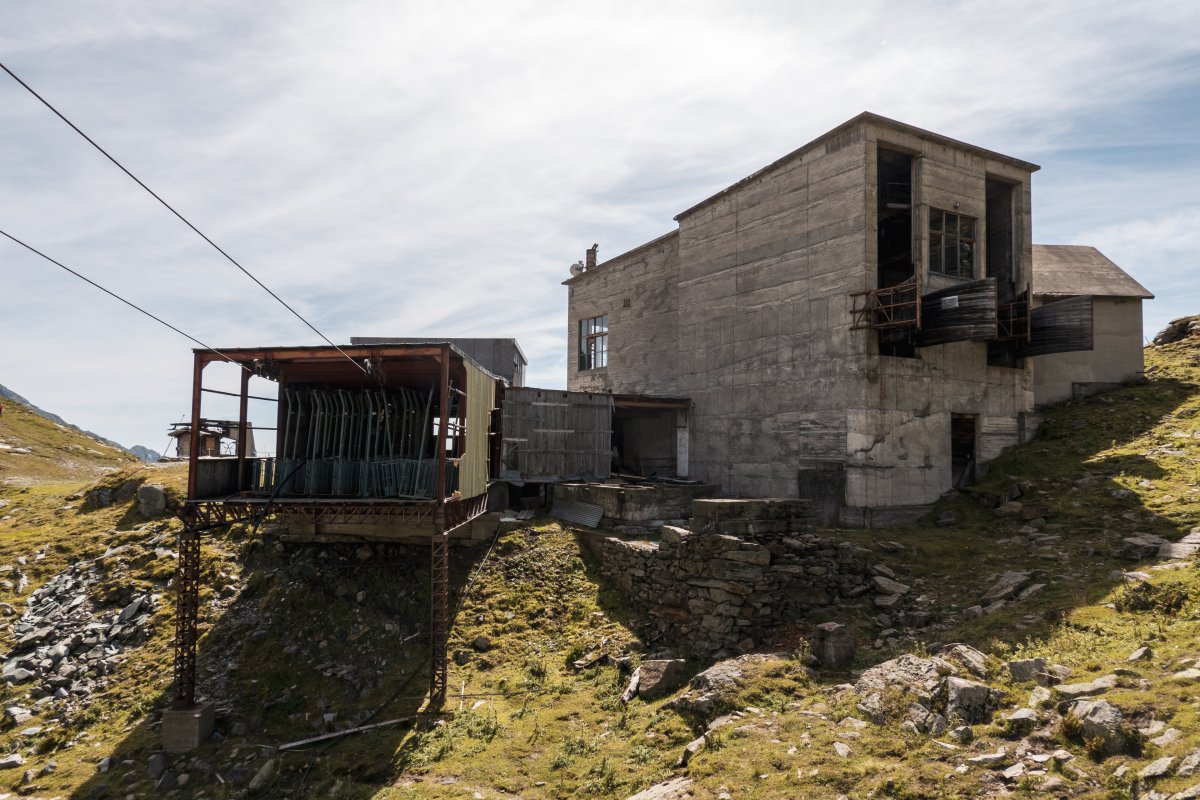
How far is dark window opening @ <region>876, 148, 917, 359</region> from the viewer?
64.0 feet

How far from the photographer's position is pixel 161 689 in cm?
Result: 1371

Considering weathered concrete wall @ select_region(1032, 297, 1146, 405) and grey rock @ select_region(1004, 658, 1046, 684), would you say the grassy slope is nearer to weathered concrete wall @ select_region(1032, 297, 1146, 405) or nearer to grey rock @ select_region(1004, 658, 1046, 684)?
grey rock @ select_region(1004, 658, 1046, 684)

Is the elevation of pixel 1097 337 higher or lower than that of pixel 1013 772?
higher

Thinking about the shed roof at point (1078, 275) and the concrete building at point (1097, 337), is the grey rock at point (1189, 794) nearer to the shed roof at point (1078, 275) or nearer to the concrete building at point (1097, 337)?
the concrete building at point (1097, 337)

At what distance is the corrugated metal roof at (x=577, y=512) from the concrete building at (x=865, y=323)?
5808 mm

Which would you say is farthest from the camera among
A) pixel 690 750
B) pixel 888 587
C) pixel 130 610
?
pixel 130 610

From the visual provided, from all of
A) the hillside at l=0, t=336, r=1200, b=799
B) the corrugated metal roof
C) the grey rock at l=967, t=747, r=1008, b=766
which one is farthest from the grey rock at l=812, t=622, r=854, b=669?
the corrugated metal roof

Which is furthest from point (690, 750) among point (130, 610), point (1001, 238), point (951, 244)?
point (1001, 238)

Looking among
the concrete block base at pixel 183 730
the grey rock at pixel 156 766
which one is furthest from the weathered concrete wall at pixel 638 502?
the grey rock at pixel 156 766

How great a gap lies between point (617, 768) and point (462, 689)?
476cm

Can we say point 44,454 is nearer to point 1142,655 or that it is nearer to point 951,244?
point 951,244

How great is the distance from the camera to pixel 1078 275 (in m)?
27.2

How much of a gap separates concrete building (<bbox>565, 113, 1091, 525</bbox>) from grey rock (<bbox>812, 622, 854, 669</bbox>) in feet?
24.9

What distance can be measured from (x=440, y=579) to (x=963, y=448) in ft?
59.9
